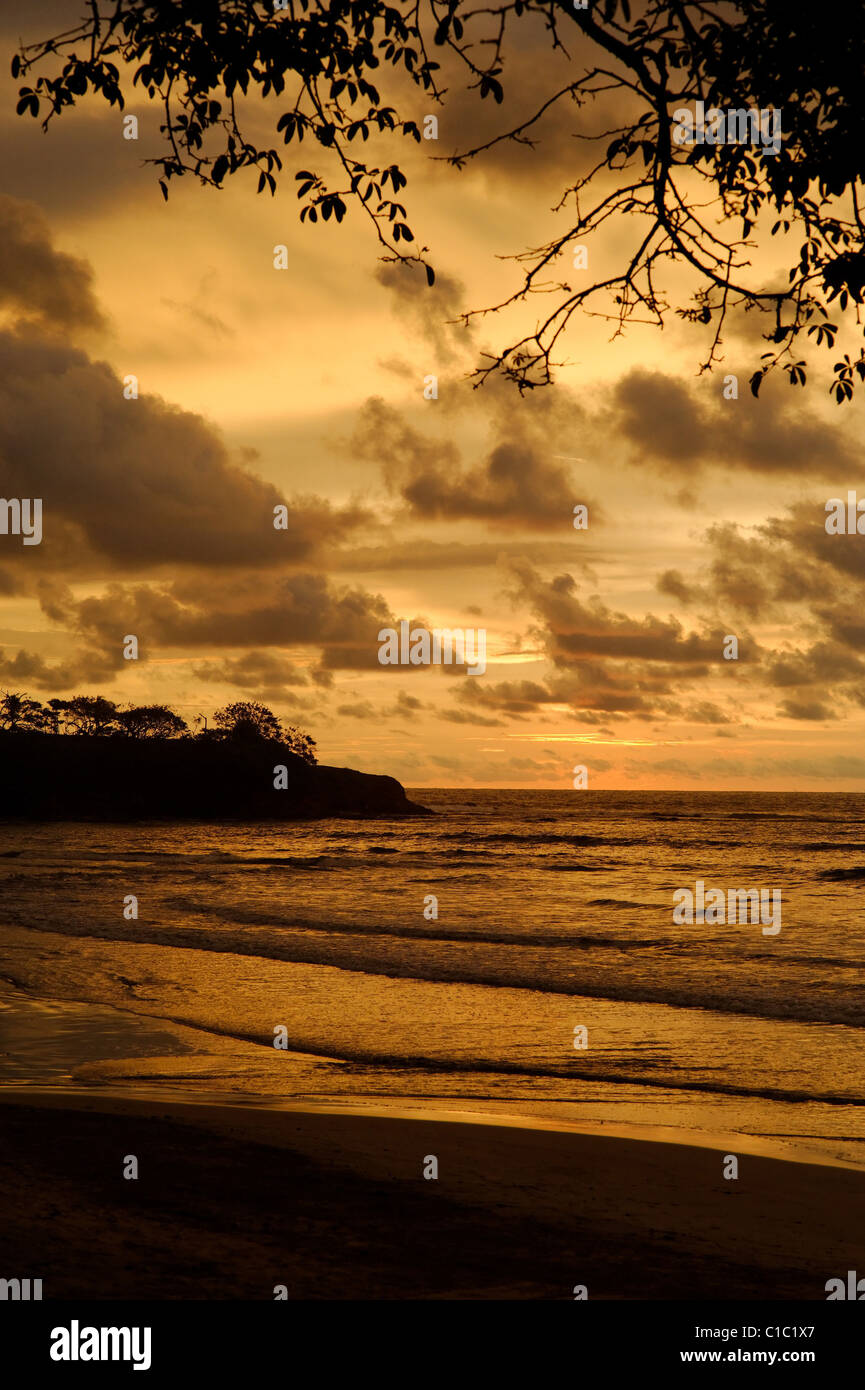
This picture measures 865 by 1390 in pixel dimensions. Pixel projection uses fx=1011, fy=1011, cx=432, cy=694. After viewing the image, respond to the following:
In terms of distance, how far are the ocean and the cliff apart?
7622 centimetres

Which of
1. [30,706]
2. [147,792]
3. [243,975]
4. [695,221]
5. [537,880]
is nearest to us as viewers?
[695,221]

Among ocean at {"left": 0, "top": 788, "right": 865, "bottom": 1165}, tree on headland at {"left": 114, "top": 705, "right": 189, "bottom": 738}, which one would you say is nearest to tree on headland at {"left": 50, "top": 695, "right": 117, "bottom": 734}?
tree on headland at {"left": 114, "top": 705, "right": 189, "bottom": 738}

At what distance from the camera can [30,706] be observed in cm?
15238

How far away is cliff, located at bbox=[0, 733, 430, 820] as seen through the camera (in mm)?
112938

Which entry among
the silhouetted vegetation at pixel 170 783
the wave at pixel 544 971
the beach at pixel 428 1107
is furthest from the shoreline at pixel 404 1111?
the silhouetted vegetation at pixel 170 783

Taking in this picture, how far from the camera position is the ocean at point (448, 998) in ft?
34.0

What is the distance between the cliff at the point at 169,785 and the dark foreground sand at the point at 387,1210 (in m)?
104

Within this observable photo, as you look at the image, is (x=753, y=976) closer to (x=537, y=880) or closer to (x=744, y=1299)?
(x=744, y=1299)

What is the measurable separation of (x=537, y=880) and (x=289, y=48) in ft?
122

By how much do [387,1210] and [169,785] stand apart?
11649cm

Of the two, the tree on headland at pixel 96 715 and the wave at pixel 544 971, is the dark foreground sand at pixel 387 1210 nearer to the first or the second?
the wave at pixel 544 971

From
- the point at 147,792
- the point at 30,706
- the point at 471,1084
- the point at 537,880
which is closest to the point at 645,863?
the point at 537,880

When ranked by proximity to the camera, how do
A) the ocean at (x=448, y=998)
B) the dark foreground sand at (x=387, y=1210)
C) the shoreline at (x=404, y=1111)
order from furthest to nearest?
1. the ocean at (x=448, y=998)
2. the shoreline at (x=404, y=1111)
3. the dark foreground sand at (x=387, y=1210)
